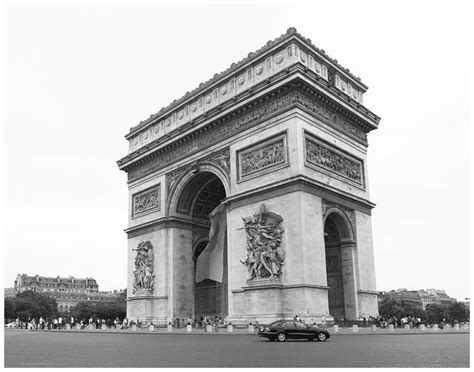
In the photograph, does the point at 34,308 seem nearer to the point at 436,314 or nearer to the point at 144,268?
the point at 144,268

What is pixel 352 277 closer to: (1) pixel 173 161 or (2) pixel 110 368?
(1) pixel 173 161

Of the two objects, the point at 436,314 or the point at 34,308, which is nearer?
the point at 34,308

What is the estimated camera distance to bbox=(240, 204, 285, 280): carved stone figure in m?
29.5

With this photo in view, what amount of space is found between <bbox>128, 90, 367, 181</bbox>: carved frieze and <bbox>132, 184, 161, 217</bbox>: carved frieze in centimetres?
178

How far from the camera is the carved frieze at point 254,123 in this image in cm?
3139

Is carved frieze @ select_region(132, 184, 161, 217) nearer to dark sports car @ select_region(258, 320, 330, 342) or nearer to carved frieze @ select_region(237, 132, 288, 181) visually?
carved frieze @ select_region(237, 132, 288, 181)

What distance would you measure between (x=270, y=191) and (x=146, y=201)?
46.0 feet

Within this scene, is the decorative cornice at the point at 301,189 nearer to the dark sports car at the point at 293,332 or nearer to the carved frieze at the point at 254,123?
the carved frieze at the point at 254,123

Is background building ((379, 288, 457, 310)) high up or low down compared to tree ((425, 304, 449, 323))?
up

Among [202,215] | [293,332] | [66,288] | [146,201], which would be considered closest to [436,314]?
[202,215]

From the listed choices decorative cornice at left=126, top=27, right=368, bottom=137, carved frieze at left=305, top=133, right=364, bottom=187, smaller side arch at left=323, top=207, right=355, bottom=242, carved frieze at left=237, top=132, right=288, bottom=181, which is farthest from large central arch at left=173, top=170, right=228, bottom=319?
carved frieze at left=305, top=133, right=364, bottom=187

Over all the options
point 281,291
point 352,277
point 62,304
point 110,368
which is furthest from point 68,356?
point 62,304

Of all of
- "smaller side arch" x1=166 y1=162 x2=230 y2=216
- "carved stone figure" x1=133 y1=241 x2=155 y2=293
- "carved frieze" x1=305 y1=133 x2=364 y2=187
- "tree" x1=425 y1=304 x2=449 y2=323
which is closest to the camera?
"carved frieze" x1=305 y1=133 x2=364 y2=187

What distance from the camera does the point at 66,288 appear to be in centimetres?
15775
